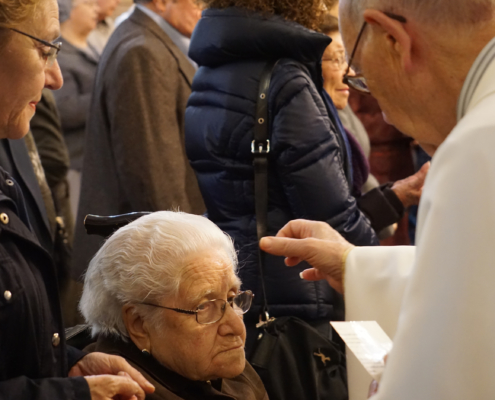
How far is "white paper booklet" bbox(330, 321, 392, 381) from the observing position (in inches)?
59.0

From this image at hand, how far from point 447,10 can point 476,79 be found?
0.16 metres

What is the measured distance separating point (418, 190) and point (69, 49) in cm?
283

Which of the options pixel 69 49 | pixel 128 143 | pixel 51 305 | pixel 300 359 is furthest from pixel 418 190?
pixel 69 49

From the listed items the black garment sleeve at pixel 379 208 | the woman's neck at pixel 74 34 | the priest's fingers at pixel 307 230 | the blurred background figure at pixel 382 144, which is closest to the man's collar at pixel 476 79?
Answer: the priest's fingers at pixel 307 230

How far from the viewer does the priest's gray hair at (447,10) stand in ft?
4.85

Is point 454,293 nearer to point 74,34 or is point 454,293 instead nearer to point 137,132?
point 137,132

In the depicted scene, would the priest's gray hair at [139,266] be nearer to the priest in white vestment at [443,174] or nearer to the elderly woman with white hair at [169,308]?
the elderly woman with white hair at [169,308]

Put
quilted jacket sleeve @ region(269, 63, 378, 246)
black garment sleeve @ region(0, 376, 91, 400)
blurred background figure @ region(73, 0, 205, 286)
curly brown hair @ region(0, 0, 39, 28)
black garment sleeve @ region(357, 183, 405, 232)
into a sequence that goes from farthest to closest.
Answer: blurred background figure @ region(73, 0, 205, 286) < black garment sleeve @ region(357, 183, 405, 232) < quilted jacket sleeve @ region(269, 63, 378, 246) < curly brown hair @ region(0, 0, 39, 28) < black garment sleeve @ region(0, 376, 91, 400)

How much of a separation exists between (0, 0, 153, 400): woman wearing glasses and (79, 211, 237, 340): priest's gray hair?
25cm

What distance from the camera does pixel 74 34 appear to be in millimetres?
5246

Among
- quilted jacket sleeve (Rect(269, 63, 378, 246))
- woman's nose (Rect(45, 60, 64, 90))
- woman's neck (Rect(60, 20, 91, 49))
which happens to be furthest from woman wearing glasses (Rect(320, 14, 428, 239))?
woman's neck (Rect(60, 20, 91, 49))

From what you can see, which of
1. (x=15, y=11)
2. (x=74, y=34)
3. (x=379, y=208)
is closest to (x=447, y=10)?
(x=15, y=11)

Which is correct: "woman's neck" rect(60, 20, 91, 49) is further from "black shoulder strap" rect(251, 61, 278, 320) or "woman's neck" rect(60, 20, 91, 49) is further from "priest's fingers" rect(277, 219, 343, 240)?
Result: "priest's fingers" rect(277, 219, 343, 240)

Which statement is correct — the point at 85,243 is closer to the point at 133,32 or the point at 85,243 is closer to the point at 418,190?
the point at 133,32
